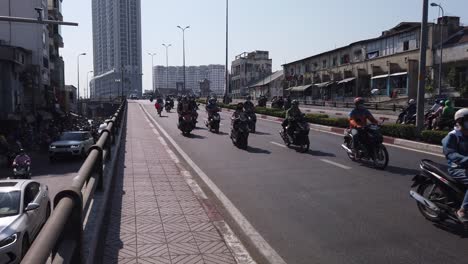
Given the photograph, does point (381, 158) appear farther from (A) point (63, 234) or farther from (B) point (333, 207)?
(A) point (63, 234)

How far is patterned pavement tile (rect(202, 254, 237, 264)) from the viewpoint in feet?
16.6

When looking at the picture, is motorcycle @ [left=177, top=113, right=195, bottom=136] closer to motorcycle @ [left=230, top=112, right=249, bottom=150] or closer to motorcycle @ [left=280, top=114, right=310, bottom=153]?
motorcycle @ [left=230, top=112, right=249, bottom=150]

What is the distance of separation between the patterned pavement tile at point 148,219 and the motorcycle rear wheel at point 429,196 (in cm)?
370

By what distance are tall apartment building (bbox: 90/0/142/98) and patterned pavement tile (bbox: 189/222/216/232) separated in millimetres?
102736

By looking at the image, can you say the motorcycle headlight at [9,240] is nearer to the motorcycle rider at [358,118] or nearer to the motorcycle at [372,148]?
the motorcycle at [372,148]

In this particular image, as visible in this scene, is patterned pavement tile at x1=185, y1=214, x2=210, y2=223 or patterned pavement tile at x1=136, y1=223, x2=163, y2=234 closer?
patterned pavement tile at x1=136, y1=223, x2=163, y2=234

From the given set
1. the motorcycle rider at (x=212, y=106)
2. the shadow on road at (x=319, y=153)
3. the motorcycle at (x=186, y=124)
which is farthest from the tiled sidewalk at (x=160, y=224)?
the motorcycle rider at (x=212, y=106)

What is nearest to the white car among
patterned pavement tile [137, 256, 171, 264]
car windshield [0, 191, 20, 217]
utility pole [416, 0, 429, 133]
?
car windshield [0, 191, 20, 217]

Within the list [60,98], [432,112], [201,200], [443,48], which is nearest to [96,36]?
[60,98]

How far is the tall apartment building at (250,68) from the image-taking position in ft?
358

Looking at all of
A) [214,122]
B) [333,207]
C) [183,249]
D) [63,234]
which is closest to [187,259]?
[183,249]

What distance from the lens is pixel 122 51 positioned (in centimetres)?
11775

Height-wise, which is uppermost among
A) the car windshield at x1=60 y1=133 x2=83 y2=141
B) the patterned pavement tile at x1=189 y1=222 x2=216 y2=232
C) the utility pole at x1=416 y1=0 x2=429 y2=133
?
the utility pole at x1=416 y1=0 x2=429 y2=133

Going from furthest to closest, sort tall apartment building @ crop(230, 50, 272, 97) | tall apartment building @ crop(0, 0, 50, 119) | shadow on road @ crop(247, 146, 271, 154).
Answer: tall apartment building @ crop(230, 50, 272, 97) < tall apartment building @ crop(0, 0, 50, 119) < shadow on road @ crop(247, 146, 271, 154)
